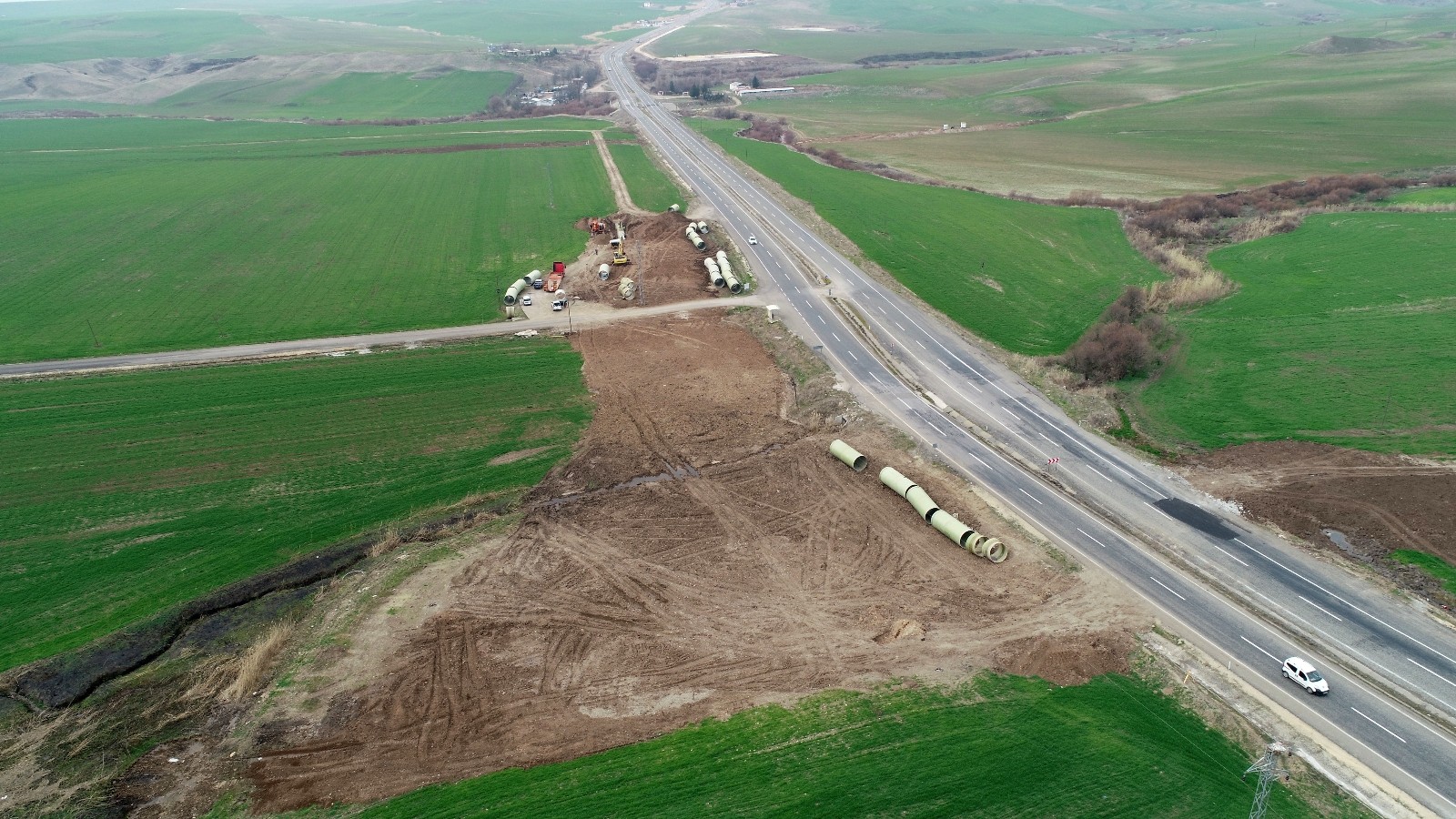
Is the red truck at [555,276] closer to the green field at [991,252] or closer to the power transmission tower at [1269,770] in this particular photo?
the green field at [991,252]

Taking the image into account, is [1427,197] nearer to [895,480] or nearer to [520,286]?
[895,480]

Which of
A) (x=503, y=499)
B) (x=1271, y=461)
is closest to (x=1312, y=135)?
(x=1271, y=461)

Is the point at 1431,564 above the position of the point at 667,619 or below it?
above

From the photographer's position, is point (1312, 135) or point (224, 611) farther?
point (1312, 135)

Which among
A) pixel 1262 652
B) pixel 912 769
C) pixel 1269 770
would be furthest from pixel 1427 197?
pixel 912 769

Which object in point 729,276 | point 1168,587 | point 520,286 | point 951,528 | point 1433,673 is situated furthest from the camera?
point 729,276

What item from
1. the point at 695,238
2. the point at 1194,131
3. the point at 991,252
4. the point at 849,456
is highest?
the point at 1194,131

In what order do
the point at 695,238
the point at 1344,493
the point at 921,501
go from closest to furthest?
the point at 1344,493
the point at 921,501
the point at 695,238

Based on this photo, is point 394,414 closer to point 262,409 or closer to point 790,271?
point 262,409
